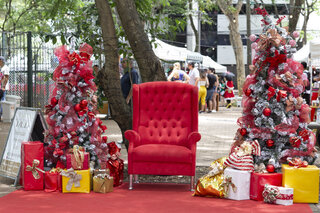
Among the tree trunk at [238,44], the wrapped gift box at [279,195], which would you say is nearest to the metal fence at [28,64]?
the wrapped gift box at [279,195]

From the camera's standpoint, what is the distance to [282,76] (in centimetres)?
722

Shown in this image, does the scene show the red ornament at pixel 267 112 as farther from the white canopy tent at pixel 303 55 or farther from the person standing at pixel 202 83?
the white canopy tent at pixel 303 55

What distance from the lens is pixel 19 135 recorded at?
25.8 ft

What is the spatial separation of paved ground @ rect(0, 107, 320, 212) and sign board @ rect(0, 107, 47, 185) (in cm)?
19

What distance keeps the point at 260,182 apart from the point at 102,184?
1.87 m

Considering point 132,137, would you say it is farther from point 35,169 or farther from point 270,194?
point 270,194

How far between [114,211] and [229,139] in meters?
7.03

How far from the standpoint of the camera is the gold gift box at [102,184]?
7129 mm

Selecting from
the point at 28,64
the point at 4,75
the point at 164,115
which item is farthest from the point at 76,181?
the point at 4,75

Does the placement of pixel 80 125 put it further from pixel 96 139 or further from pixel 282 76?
pixel 282 76

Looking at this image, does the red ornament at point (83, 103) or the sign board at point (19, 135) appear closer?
the red ornament at point (83, 103)

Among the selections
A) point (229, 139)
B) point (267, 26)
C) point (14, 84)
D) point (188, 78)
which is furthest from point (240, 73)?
point (267, 26)

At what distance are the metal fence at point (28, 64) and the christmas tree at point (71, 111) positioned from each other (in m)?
8.01

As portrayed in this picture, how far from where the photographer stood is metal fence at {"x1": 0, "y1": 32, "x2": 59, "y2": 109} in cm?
1585
